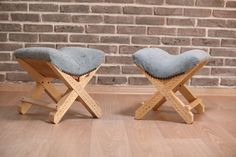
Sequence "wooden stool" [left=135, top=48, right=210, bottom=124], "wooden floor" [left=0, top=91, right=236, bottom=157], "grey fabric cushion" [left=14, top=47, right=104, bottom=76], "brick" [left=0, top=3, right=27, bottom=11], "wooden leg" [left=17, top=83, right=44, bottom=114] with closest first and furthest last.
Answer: "wooden floor" [left=0, top=91, right=236, bottom=157] < "grey fabric cushion" [left=14, top=47, right=104, bottom=76] < "wooden stool" [left=135, top=48, right=210, bottom=124] < "wooden leg" [left=17, top=83, right=44, bottom=114] < "brick" [left=0, top=3, right=27, bottom=11]

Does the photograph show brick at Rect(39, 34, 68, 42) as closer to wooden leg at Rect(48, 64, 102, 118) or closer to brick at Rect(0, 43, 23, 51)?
brick at Rect(0, 43, 23, 51)

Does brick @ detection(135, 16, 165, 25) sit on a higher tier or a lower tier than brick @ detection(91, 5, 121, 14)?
lower

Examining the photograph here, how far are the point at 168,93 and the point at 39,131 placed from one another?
74 centimetres

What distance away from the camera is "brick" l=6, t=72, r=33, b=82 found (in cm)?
265

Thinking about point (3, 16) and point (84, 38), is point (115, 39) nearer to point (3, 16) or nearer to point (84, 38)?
point (84, 38)


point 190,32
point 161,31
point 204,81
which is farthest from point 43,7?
point 204,81

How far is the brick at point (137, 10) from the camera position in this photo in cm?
262

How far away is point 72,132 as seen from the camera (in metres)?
1.71

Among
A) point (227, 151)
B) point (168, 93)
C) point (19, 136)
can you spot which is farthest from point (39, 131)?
point (227, 151)

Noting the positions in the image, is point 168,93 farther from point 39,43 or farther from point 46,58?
point 39,43

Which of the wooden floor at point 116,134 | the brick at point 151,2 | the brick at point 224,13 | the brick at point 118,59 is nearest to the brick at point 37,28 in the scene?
the brick at point 118,59

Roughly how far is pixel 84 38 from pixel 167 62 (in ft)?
2.97

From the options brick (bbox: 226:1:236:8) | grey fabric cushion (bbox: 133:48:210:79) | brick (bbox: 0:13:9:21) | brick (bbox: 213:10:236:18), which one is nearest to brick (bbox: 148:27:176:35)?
brick (bbox: 213:10:236:18)

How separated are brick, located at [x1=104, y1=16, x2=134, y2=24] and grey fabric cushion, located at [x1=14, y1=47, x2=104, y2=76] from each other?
619 millimetres
